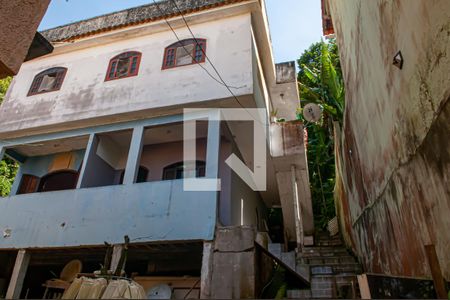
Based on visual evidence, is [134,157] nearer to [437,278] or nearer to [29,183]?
[29,183]

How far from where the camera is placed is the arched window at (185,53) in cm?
1004

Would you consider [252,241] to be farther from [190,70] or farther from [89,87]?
[89,87]

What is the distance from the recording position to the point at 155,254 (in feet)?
29.9

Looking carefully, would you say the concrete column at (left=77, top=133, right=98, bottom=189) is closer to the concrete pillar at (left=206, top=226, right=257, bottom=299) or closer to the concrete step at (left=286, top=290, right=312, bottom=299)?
the concrete pillar at (left=206, top=226, right=257, bottom=299)

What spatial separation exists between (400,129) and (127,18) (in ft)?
33.4

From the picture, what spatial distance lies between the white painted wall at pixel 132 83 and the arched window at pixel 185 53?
0.20 metres

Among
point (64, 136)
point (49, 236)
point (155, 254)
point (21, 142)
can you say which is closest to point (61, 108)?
point (64, 136)

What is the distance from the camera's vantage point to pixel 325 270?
7090mm

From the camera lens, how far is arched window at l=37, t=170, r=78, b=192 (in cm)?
Answer: 1182

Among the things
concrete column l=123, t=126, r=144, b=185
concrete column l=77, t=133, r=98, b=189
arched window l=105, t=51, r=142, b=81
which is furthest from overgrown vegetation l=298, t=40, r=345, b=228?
concrete column l=77, t=133, r=98, b=189

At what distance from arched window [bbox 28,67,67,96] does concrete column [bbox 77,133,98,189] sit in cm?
265

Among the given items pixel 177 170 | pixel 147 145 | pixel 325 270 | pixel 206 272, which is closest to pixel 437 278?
pixel 325 270

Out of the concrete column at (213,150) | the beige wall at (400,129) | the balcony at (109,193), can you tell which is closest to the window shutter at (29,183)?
the balcony at (109,193)

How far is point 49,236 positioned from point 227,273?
5.06 m
